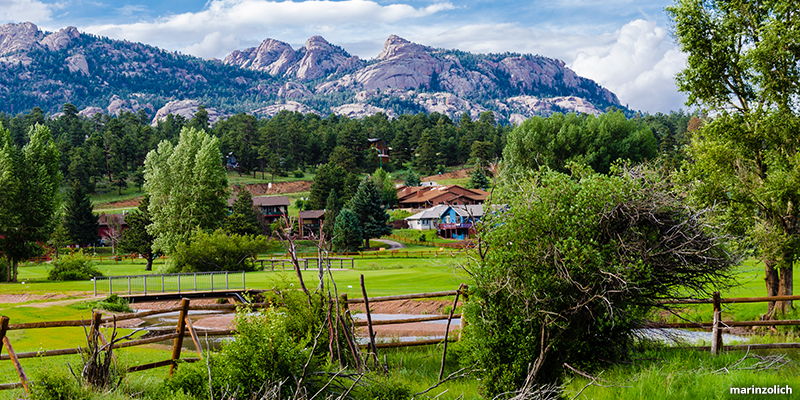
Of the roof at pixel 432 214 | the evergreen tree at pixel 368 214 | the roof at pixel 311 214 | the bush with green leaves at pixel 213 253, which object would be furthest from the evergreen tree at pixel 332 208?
the bush with green leaves at pixel 213 253

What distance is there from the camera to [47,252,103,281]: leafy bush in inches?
1400

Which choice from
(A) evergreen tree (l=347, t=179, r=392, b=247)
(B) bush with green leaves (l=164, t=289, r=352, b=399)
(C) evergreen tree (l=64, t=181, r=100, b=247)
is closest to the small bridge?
(B) bush with green leaves (l=164, t=289, r=352, b=399)

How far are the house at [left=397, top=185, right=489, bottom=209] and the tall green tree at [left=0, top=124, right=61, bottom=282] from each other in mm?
50236

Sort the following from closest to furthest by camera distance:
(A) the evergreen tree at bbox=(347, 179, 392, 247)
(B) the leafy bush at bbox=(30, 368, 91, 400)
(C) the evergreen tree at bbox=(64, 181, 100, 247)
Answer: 1. (B) the leafy bush at bbox=(30, 368, 91, 400)
2. (C) the evergreen tree at bbox=(64, 181, 100, 247)
3. (A) the evergreen tree at bbox=(347, 179, 392, 247)

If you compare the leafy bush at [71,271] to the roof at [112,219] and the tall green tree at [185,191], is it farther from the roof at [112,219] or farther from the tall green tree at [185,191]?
the roof at [112,219]

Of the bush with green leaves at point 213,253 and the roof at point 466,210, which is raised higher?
the roof at point 466,210

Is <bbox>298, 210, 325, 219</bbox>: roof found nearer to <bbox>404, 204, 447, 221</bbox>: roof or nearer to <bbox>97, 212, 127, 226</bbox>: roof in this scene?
<bbox>404, 204, 447, 221</bbox>: roof

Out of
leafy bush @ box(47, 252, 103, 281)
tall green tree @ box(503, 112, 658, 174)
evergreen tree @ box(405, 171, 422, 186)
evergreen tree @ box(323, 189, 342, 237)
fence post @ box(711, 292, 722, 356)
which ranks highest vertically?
tall green tree @ box(503, 112, 658, 174)

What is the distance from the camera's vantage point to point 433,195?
84312mm

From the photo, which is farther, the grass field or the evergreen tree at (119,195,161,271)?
the evergreen tree at (119,195,161,271)

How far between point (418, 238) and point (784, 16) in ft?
184

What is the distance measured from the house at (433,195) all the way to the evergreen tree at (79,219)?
44.5 metres

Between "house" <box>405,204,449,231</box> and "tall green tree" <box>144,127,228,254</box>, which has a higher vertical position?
"tall green tree" <box>144,127,228,254</box>

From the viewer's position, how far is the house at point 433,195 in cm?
8212
